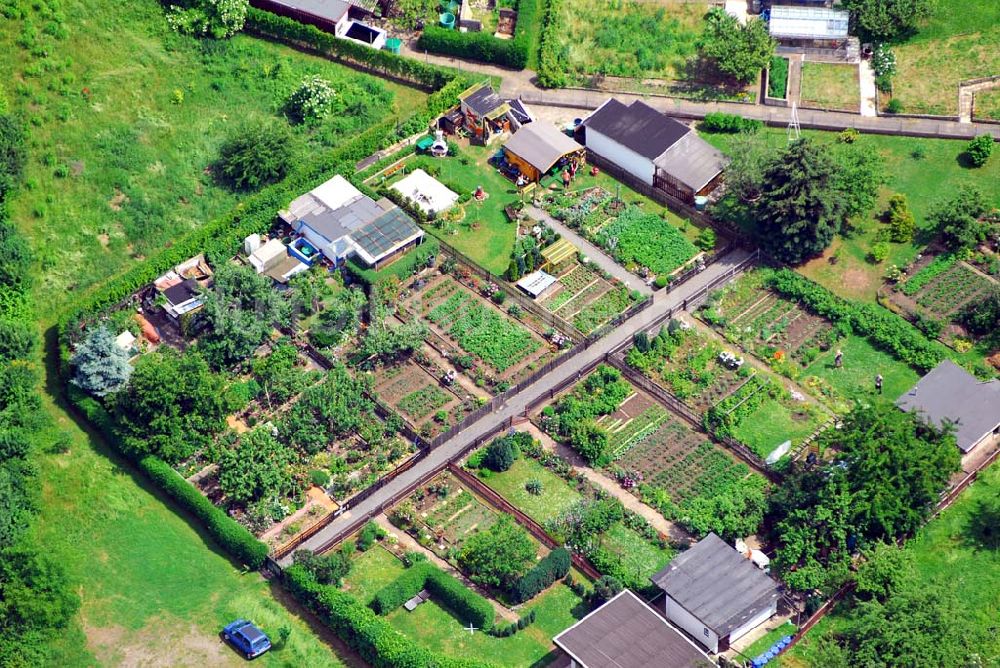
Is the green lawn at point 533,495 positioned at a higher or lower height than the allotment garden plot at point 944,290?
lower

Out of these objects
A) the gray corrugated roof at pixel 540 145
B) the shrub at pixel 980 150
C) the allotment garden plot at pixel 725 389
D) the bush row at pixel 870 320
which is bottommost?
the allotment garden plot at pixel 725 389

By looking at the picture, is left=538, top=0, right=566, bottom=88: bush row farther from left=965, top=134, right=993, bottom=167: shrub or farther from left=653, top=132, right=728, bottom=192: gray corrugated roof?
left=965, top=134, right=993, bottom=167: shrub

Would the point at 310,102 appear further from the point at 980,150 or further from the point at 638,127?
the point at 980,150

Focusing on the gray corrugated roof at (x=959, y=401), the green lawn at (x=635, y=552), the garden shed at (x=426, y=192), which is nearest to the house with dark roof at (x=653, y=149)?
the garden shed at (x=426, y=192)

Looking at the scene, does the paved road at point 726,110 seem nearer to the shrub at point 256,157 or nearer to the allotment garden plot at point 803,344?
the shrub at point 256,157

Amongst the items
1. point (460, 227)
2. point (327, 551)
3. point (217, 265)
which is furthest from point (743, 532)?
point (217, 265)

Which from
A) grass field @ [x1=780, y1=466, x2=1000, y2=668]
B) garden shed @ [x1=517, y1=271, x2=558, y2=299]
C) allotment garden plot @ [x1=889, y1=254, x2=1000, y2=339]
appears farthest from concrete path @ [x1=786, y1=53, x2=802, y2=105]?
grass field @ [x1=780, y1=466, x2=1000, y2=668]
